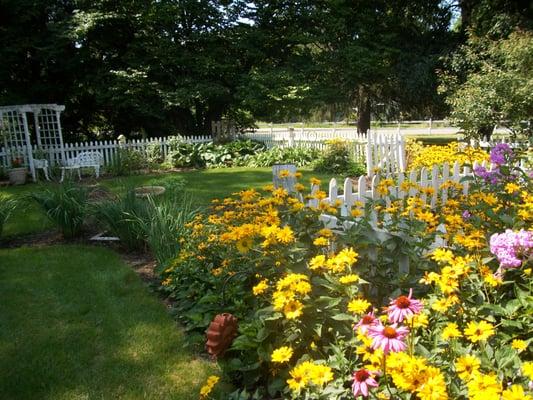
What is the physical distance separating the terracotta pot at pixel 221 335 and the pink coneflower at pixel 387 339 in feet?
4.04

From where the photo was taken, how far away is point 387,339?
4.36ft

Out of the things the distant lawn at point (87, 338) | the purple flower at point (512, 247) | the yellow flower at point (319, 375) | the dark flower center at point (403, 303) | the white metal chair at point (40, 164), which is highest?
the purple flower at point (512, 247)

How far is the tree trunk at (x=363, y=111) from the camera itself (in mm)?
18875

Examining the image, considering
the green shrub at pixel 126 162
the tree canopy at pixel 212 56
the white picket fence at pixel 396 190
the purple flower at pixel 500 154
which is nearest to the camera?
the purple flower at pixel 500 154

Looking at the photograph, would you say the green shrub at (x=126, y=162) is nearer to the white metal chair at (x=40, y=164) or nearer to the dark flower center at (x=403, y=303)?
the white metal chair at (x=40, y=164)

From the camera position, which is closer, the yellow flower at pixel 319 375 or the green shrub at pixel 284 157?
the yellow flower at pixel 319 375

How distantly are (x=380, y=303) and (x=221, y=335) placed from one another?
92 cm

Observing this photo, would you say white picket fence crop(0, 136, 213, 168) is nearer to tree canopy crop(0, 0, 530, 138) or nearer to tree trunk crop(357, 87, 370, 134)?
tree canopy crop(0, 0, 530, 138)

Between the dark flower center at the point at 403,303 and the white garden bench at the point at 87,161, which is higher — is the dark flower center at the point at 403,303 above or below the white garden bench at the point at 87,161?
above

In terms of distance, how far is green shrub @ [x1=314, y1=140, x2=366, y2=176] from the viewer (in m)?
10.5

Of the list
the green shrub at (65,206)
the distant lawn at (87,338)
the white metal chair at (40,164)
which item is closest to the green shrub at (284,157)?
the white metal chair at (40,164)

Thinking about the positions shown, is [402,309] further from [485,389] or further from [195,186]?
[195,186]

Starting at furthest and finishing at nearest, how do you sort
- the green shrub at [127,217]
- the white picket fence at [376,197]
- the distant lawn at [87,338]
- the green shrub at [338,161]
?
the green shrub at [338,161], the green shrub at [127,217], the white picket fence at [376,197], the distant lawn at [87,338]

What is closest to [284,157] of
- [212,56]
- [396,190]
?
Result: [212,56]
